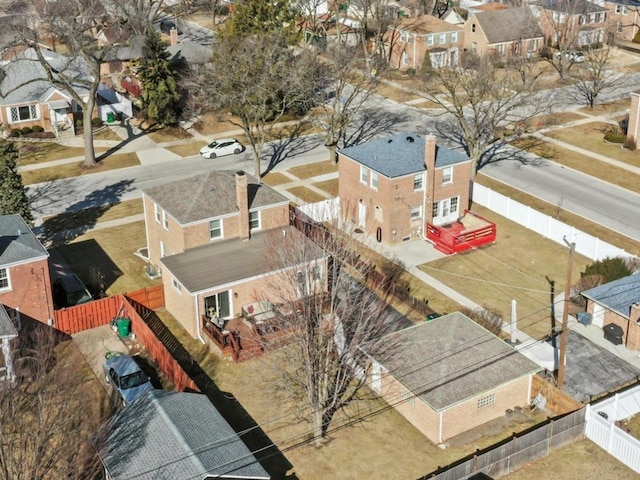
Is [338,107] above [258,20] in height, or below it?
below

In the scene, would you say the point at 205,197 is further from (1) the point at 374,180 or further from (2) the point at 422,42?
(2) the point at 422,42

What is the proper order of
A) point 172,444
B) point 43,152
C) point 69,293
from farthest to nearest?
point 43,152 < point 69,293 < point 172,444

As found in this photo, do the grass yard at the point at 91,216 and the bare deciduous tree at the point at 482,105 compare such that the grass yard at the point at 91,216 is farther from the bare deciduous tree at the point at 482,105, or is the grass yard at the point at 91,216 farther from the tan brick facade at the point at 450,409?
the tan brick facade at the point at 450,409

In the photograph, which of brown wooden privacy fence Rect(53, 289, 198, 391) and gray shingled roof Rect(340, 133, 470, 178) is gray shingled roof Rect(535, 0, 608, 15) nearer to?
gray shingled roof Rect(340, 133, 470, 178)

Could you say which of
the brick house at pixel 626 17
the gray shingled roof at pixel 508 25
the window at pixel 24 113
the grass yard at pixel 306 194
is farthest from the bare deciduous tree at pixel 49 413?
the brick house at pixel 626 17

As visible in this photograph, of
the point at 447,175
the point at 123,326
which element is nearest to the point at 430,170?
the point at 447,175

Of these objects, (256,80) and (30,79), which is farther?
(30,79)

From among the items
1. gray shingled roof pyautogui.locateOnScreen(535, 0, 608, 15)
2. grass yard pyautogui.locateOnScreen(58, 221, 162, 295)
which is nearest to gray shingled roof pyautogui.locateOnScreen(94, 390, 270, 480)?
grass yard pyautogui.locateOnScreen(58, 221, 162, 295)
